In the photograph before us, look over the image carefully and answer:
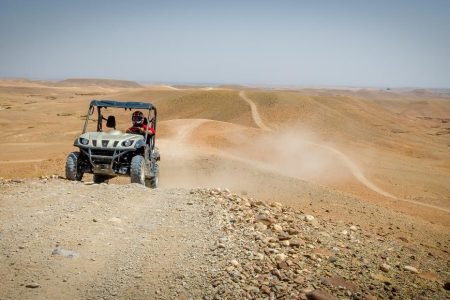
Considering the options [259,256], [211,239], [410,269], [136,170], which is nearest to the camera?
Result: [259,256]

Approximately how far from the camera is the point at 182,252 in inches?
256

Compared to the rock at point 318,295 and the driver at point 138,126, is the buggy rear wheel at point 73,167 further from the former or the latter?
the rock at point 318,295

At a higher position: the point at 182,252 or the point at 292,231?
the point at 182,252

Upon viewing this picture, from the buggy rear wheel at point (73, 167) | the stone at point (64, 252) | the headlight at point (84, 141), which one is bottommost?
the stone at point (64, 252)

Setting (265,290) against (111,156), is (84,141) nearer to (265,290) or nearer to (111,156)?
(111,156)

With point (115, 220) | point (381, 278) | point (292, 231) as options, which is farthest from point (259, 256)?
point (115, 220)

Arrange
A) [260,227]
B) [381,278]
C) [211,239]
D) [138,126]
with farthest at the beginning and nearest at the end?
[138,126] < [260,227] < [211,239] < [381,278]

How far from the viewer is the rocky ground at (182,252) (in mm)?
5523

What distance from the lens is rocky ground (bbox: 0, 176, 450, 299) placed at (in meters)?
5.52

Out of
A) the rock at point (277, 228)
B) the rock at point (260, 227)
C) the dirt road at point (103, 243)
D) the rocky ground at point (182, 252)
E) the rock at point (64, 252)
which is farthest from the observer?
the rock at point (277, 228)

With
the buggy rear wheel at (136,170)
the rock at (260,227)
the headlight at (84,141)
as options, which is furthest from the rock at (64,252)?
the headlight at (84,141)

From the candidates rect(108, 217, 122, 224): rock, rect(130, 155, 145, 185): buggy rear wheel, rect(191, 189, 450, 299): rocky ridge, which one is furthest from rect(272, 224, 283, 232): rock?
rect(130, 155, 145, 185): buggy rear wheel

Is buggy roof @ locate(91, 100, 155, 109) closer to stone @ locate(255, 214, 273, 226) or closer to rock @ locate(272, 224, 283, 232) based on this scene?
stone @ locate(255, 214, 273, 226)

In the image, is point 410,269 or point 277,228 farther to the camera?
point 277,228
